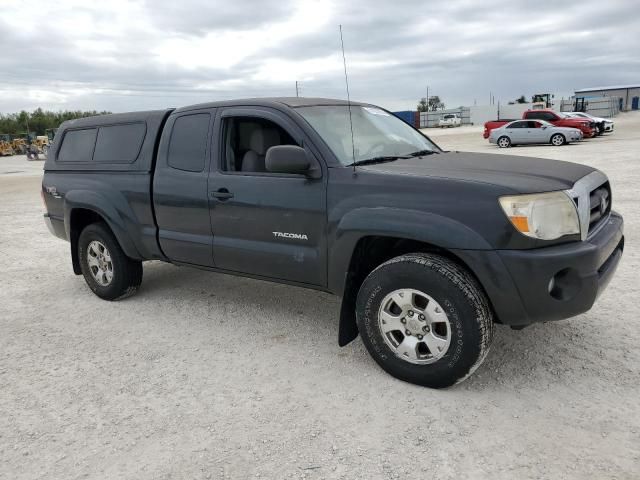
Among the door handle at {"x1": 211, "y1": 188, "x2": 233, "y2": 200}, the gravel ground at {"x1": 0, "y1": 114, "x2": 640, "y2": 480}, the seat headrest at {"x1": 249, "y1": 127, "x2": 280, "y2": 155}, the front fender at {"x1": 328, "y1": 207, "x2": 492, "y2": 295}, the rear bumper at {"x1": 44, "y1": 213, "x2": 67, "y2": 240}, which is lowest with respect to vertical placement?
the gravel ground at {"x1": 0, "y1": 114, "x2": 640, "y2": 480}

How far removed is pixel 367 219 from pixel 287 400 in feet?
3.92

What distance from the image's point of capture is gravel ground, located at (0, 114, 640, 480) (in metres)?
2.61

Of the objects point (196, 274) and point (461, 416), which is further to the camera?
point (196, 274)

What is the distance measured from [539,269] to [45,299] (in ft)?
15.4

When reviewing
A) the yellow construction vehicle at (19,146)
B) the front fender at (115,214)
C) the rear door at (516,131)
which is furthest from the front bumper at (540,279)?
the yellow construction vehicle at (19,146)

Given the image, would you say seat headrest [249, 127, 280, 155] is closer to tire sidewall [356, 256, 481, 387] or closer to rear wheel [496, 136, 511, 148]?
tire sidewall [356, 256, 481, 387]

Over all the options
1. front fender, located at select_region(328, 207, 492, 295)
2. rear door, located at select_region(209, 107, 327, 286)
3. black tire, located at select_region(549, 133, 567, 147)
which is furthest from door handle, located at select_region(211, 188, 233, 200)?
black tire, located at select_region(549, 133, 567, 147)

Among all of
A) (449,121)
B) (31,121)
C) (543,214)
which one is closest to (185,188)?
(543,214)

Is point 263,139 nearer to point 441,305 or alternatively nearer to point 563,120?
point 441,305

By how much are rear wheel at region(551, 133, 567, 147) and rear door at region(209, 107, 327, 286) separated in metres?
22.0

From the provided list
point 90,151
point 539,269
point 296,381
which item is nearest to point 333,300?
point 296,381

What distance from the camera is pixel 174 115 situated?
4.55 meters

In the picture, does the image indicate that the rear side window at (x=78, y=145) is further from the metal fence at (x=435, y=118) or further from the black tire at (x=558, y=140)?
the metal fence at (x=435, y=118)

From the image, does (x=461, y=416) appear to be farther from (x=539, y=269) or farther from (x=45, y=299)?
(x=45, y=299)
